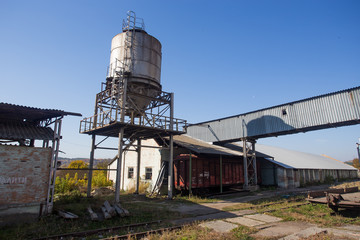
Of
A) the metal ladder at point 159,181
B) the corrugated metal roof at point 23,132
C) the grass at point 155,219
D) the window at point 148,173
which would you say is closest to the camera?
the grass at point 155,219

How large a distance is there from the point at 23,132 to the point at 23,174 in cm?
207

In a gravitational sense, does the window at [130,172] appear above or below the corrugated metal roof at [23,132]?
below

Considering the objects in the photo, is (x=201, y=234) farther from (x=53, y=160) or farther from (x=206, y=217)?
(x=53, y=160)

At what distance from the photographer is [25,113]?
37.5ft

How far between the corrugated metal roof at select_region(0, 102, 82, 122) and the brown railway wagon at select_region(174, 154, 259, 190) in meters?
10.1

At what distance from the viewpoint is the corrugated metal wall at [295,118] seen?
55.5 feet

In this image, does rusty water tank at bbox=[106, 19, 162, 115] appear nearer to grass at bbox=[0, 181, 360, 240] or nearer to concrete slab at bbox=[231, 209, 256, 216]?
grass at bbox=[0, 181, 360, 240]

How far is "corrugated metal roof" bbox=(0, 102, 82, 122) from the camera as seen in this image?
1038 centimetres

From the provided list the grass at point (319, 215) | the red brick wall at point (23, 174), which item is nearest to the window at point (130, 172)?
the red brick wall at point (23, 174)

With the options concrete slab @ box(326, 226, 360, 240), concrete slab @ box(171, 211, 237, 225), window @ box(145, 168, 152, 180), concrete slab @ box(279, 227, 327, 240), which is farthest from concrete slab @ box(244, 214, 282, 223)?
window @ box(145, 168, 152, 180)

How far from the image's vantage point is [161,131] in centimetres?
1720

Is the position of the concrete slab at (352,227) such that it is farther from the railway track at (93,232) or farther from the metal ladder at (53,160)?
the metal ladder at (53,160)

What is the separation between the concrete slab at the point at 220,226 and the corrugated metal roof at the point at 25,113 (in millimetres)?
8328

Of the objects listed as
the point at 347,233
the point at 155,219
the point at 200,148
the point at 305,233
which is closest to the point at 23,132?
the point at 155,219
